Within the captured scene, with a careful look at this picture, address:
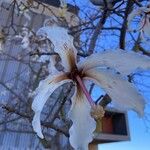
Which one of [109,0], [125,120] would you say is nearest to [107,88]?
[109,0]

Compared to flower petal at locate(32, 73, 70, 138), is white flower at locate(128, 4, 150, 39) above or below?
above

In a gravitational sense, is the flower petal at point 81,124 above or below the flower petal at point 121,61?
below

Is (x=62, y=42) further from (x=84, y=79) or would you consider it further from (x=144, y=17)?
(x=144, y=17)

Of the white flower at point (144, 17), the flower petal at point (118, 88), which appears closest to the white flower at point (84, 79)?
the flower petal at point (118, 88)

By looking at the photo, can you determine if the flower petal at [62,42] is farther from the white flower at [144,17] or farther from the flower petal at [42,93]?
the white flower at [144,17]

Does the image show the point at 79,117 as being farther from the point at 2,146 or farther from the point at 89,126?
the point at 2,146

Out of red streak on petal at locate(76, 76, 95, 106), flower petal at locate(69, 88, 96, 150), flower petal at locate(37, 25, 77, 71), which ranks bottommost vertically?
flower petal at locate(69, 88, 96, 150)

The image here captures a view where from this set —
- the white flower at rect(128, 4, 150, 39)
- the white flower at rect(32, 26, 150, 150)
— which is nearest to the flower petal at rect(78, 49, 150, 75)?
the white flower at rect(32, 26, 150, 150)

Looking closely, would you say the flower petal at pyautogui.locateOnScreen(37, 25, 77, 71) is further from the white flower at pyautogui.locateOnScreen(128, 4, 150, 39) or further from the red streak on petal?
the white flower at pyautogui.locateOnScreen(128, 4, 150, 39)
